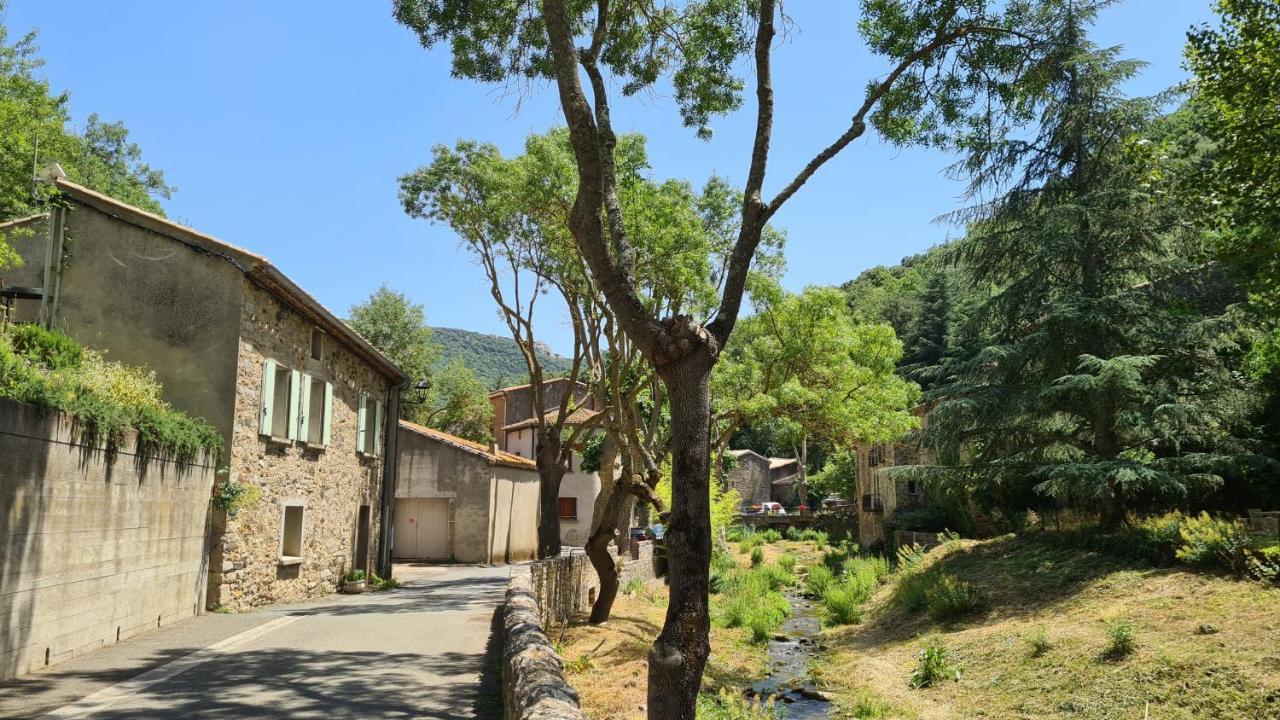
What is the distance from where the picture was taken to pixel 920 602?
56.7 feet

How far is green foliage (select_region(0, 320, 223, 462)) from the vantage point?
27.4 ft

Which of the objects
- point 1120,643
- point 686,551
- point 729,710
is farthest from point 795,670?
point 686,551

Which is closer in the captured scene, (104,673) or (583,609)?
(104,673)

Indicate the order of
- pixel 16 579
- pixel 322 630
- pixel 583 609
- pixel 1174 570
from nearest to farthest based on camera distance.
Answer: pixel 16 579
pixel 322 630
pixel 1174 570
pixel 583 609

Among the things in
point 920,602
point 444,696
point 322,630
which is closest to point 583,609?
point 322,630

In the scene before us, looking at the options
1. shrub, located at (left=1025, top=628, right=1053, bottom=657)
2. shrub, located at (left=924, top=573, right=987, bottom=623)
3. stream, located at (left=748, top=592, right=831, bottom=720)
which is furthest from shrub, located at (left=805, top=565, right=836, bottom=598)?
shrub, located at (left=1025, top=628, right=1053, bottom=657)

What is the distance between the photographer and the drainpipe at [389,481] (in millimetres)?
21516

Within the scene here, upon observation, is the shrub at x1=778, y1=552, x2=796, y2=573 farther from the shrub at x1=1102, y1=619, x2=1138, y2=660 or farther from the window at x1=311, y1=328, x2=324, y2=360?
the window at x1=311, y1=328, x2=324, y2=360

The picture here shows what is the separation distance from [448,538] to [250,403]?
54.3ft

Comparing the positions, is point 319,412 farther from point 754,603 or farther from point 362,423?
point 754,603

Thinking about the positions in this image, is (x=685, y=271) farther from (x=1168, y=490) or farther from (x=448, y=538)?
(x=448, y=538)

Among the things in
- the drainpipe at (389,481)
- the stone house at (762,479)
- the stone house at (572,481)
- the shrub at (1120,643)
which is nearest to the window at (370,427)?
the drainpipe at (389,481)

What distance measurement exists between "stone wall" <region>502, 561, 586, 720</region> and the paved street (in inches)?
25.5

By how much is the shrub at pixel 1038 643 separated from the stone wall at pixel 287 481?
12502 millimetres
